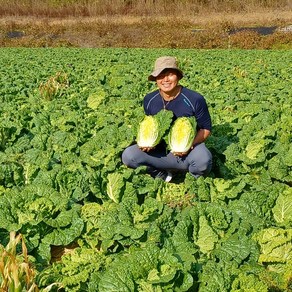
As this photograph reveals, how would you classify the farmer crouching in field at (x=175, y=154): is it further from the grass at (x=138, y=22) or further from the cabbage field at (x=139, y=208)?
the grass at (x=138, y=22)

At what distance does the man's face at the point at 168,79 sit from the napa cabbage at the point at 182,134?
0.39 metres

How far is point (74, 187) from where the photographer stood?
15.1ft

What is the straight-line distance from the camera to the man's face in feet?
16.6

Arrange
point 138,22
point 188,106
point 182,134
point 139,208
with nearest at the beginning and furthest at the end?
point 139,208 → point 182,134 → point 188,106 → point 138,22

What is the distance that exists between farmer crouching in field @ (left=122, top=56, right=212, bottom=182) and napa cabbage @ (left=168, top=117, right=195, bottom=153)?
0.30 ft

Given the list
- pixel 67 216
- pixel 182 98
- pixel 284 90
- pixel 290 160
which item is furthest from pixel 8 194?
pixel 284 90

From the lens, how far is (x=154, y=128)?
5078 millimetres

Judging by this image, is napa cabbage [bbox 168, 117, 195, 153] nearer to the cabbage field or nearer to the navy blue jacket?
the navy blue jacket

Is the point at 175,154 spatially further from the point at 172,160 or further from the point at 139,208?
the point at 139,208

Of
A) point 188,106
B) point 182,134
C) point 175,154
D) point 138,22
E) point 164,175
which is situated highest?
point 138,22

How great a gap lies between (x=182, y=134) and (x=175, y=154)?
10.9 inches

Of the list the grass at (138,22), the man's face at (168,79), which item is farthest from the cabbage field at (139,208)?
the grass at (138,22)

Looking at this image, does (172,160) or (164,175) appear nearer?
(172,160)

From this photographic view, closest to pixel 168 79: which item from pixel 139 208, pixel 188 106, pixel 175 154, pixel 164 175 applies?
pixel 188 106
